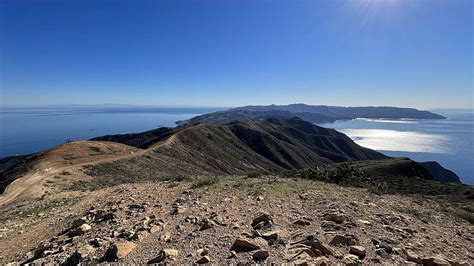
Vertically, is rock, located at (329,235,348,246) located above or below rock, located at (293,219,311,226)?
above

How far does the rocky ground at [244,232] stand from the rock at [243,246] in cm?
2

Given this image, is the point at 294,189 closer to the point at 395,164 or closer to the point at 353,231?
the point at 353,231

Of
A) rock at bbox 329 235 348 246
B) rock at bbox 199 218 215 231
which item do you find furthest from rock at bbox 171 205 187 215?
rock at bbox 329 235 348 246

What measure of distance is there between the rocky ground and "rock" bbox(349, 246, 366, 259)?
2cm

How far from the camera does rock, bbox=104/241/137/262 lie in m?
7.18

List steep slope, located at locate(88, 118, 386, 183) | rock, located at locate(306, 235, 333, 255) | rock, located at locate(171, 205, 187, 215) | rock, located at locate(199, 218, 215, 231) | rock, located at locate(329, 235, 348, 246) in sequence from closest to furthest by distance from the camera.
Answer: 1. rock, located at locate(306, 235, 333, 255)
2. rock, located at locate(329, 235, 348, 246)
3. rock, located at locate(199, 218, 215, 231)
4. rock, located at locate(171, 205, 187, 215)
5. steep slope, located at locate(88, 118, 386, 183)

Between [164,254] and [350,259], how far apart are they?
13.3ft

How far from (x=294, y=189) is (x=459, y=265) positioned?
812 cm

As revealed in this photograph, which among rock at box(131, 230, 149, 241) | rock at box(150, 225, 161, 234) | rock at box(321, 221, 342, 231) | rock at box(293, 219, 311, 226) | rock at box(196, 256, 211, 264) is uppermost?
rock at box(196, 256, 211, 264)

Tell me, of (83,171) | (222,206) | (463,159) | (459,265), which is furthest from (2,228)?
(463,159)

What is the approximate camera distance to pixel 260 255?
672 centimetres

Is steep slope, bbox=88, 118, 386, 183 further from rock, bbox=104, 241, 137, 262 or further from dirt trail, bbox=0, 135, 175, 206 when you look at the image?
rock, bbox=104, 241, 137, 262

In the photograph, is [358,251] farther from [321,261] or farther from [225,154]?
[225,154]

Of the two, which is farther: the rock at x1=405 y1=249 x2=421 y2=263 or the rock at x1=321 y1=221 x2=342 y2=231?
the rock at x1=321 y1=221 x2=342 y2=231
